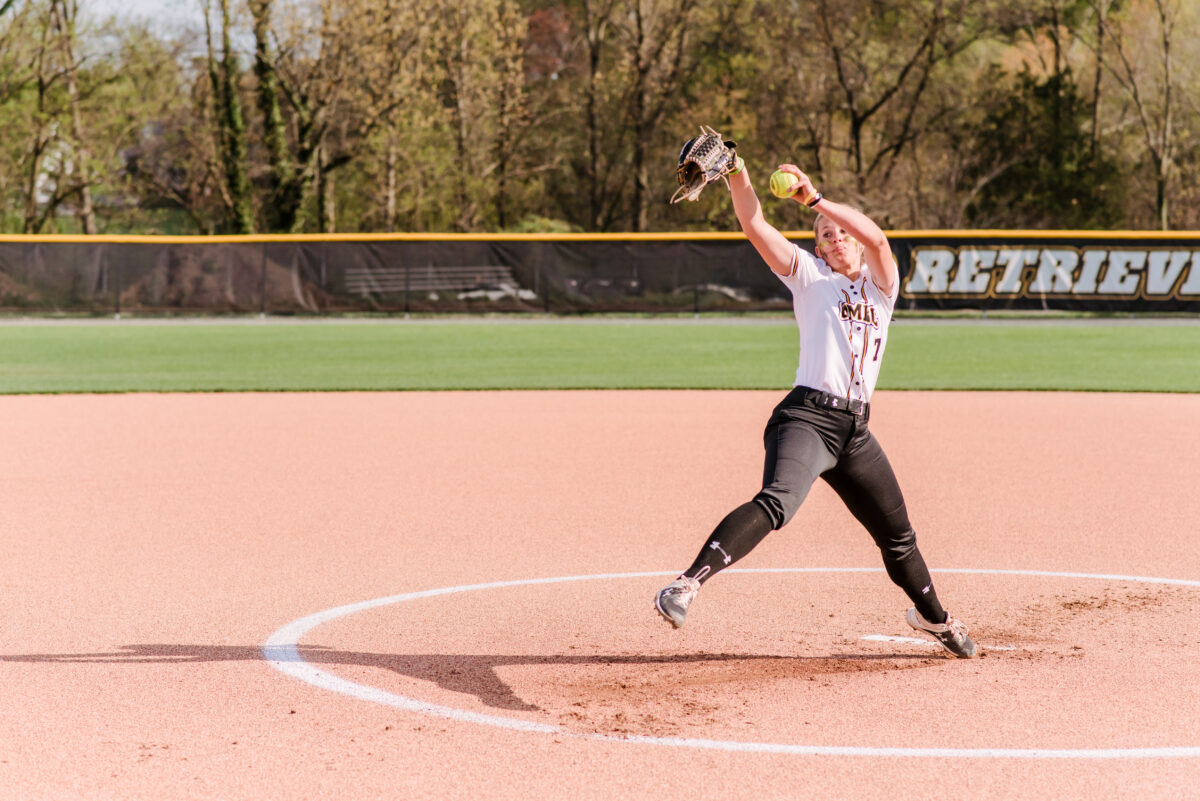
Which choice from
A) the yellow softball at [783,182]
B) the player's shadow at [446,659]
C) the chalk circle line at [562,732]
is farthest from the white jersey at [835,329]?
the chalk circle line at [562,732]

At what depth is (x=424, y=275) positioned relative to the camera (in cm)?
3288

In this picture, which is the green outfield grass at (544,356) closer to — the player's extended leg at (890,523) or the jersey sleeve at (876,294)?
the player's extended leg at (890,523)

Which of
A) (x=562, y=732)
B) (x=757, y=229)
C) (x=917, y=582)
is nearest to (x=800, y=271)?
(x=757, y=229)

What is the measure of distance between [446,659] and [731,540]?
56.5 inches

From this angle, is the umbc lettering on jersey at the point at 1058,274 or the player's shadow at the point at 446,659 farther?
the umbc lettering on jersey at the point at 1058,274

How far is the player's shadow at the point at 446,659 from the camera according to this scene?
5852mm

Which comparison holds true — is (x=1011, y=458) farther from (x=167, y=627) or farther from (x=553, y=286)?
(x=553, y=286)

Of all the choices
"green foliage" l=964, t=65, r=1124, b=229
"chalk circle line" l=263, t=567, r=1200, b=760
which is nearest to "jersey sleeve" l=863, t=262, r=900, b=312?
"chalk circle line" l=263, t=567, r=1200, b=760

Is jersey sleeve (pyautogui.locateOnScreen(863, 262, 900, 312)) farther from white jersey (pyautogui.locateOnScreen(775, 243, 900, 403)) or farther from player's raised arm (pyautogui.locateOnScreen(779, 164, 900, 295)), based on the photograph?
player's raised arm (pyautogui.locateOnScreen(779, 164, 900, 295))

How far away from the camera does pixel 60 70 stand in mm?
49562

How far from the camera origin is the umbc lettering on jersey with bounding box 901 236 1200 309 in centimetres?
3114

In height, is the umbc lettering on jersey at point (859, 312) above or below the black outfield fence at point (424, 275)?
above

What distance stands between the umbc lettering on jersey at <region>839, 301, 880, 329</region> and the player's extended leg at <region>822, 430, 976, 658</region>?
46 cm

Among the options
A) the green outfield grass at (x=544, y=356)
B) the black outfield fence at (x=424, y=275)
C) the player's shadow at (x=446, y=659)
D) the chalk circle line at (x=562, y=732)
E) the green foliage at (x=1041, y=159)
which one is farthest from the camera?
the green foliage at (x=1041, y=159)
